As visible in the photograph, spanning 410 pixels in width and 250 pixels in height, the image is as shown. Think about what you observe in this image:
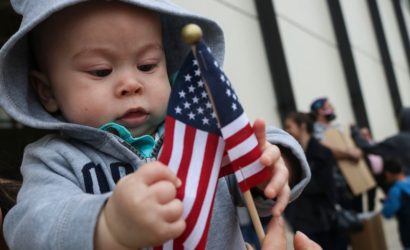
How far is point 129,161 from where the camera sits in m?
1.28

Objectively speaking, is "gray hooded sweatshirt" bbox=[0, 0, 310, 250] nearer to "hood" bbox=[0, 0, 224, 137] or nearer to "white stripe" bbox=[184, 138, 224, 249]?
"hood" bbox=[0, 0, 224, 137]

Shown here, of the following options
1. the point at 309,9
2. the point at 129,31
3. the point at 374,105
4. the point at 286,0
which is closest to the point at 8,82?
the point at 129,31

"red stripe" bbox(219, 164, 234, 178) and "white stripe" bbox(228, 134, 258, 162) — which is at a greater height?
"white stripe" bbox(228, 134, 258, 162)

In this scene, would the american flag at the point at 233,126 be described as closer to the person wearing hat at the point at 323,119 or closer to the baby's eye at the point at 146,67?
the baby's eye at the point at 146,67

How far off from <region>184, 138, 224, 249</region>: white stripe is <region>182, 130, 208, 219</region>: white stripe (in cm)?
4

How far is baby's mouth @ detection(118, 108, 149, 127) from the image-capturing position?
4.11 ft

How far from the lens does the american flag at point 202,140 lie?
107 centimetres

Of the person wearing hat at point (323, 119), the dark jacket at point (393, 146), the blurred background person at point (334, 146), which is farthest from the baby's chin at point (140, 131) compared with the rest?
the dark jacket at point (393, 146)

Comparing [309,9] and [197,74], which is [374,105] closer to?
[309,9]

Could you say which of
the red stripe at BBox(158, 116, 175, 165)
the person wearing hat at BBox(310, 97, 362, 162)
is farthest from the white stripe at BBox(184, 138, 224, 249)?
the person wearing hat at BBox(310, 97, 362, 162)

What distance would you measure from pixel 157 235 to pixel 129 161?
0.41 m

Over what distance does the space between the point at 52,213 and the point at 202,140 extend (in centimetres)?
34

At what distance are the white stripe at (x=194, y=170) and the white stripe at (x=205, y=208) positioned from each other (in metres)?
0.04

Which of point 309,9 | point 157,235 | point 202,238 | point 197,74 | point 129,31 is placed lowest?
point 309,9
